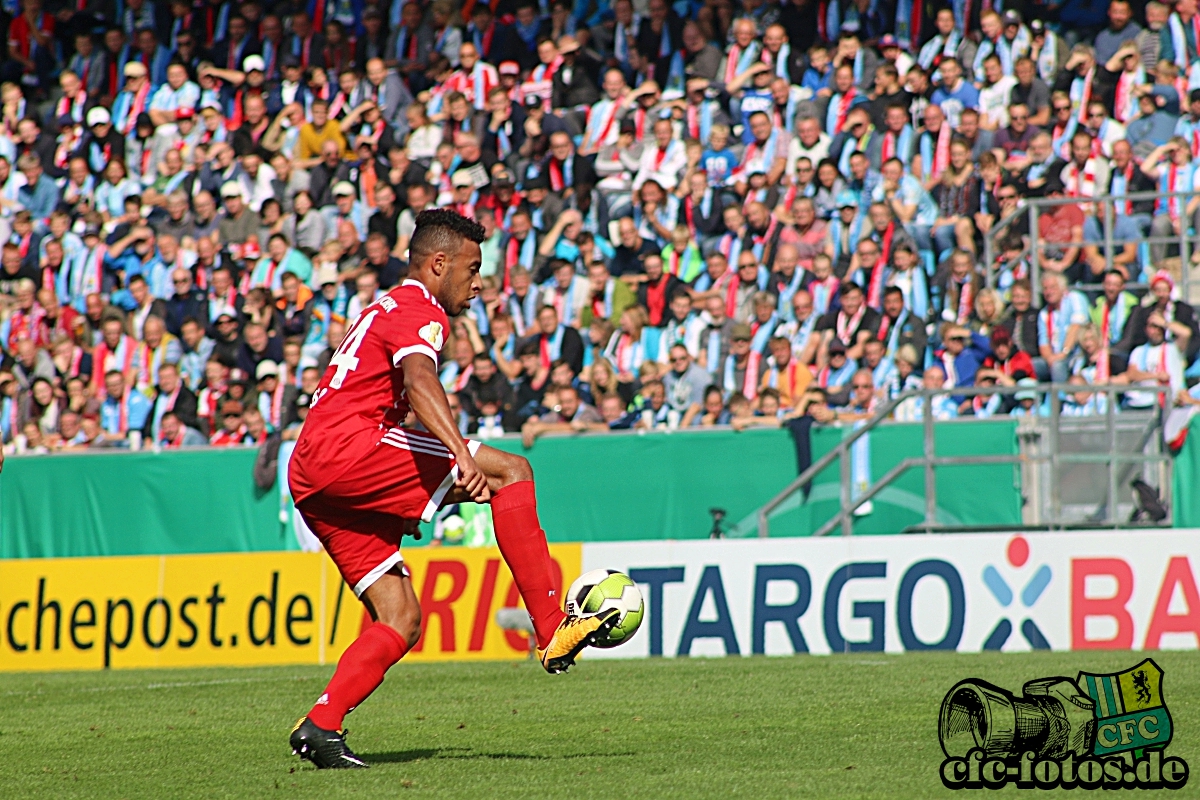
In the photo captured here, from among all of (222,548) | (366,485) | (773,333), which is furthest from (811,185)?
(366,485)

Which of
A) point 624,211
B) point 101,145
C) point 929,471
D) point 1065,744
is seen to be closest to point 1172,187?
point 929,471

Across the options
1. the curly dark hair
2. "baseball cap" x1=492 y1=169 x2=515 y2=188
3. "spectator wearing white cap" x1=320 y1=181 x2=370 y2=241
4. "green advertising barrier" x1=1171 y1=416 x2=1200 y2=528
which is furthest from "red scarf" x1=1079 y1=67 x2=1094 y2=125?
the curly dark hair

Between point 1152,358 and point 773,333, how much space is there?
12.4ft

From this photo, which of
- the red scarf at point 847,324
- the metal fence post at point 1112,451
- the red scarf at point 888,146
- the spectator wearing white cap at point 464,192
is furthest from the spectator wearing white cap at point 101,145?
the metal fence post at point 1112,451

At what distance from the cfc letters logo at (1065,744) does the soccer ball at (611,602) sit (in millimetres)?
1247

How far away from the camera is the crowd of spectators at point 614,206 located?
673 inches

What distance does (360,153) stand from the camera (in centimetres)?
2170

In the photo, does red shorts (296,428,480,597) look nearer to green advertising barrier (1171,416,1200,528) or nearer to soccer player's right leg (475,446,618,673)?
soccer player's right leg (475,446,618,673)

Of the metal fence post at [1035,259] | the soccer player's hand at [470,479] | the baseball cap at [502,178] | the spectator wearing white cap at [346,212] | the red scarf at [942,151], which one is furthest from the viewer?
the spectator wearing white cap at [346,212]

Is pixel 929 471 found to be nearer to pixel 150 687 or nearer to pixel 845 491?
pixel 845 491

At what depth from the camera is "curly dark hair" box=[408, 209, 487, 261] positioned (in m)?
7.00

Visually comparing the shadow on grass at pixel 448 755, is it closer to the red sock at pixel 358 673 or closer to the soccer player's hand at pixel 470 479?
the red sock at pixel 358 673

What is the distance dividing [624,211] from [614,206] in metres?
0.18

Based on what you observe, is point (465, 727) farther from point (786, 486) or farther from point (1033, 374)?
point (1033, 374)
